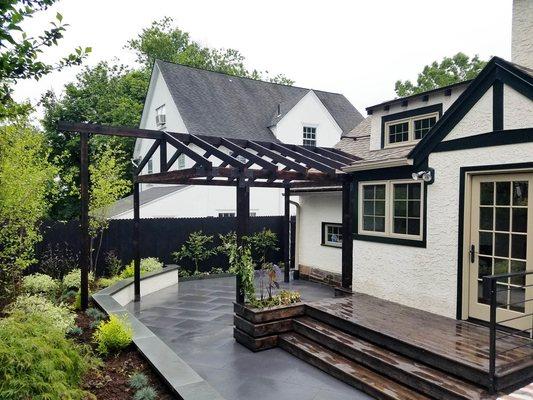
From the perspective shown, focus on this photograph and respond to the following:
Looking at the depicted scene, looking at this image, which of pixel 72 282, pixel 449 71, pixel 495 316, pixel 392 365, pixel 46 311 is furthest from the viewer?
pixel 449 71

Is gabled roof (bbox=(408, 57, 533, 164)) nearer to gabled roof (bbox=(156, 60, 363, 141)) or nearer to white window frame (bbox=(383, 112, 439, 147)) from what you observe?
white window frame (bbox=(383, 112, 439, 147))

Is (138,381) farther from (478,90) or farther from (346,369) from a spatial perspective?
(478,90)

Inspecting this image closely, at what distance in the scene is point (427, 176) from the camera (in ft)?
21.3

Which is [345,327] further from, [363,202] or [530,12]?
[530,12]

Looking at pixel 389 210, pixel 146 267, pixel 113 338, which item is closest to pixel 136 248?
pixel 146 267

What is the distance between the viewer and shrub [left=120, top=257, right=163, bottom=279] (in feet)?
33.2

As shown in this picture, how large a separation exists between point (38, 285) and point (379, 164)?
294 inches

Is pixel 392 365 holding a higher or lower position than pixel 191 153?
lower

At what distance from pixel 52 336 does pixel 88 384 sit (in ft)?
2.42

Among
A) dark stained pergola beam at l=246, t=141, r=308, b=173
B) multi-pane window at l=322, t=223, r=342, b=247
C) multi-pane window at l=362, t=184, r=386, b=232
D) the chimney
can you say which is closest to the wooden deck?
multi-pane window at l=362, t=184, r=386, b=232

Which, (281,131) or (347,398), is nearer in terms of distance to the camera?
(347,398)

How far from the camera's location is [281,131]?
1872cm

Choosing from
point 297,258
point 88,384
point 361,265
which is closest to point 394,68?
point 297,258

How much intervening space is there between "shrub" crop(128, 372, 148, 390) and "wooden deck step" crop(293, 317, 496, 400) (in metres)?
2.73
